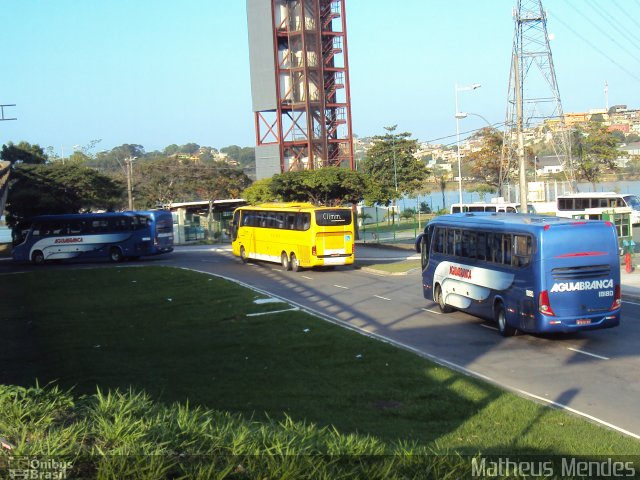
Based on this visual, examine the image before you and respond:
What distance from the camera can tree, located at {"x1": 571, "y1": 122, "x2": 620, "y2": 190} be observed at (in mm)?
77750

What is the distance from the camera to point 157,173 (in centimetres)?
8294

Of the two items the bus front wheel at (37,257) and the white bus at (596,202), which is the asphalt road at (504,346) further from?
the white bus at (596,202)

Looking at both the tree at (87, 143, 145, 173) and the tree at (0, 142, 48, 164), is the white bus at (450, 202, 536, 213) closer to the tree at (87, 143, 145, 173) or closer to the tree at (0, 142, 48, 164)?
the tree at (0, 142, 48, 164)

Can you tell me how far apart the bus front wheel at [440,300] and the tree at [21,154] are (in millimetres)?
47442

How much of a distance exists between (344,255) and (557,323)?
63.0ft

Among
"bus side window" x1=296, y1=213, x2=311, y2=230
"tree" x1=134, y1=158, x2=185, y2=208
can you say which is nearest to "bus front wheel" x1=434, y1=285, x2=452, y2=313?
"bus side window" x1=296, y1=213, x2=311, y2=230

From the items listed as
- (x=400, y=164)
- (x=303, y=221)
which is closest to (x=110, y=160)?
(x=400, y=164)

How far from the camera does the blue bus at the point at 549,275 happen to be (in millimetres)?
16719

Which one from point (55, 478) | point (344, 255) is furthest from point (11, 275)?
point (55, 478)

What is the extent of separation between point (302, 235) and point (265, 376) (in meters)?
21.4

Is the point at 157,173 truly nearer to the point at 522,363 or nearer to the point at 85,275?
the point at 85,275

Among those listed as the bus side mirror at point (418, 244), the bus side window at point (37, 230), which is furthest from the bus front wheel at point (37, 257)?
the bus side mirror at point (418, 244)

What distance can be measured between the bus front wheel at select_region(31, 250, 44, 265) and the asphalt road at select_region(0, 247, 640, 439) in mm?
18869

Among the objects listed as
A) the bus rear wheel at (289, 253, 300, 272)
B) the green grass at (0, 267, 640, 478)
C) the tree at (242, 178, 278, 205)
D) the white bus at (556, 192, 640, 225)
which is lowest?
the green grass at (0, 267, 640, 478)
